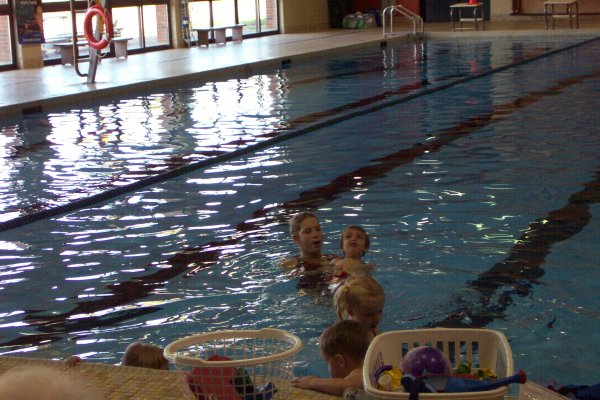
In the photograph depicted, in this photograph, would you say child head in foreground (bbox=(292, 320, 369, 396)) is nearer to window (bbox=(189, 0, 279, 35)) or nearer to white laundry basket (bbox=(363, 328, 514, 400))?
white laundry basket (bbox=(363, 328, 514, 400))

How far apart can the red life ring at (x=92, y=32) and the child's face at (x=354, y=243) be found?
8878 mm

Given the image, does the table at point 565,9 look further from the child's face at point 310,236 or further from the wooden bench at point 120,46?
the child's face at point 310,236

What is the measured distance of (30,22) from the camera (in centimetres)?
1528

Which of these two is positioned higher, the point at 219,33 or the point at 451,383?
the point at 219,33

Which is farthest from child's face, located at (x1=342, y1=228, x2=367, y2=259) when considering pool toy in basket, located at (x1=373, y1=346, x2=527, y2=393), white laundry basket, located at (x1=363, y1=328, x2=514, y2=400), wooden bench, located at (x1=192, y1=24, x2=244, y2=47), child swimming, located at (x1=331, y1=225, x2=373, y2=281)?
wooden bench, located at (x1=192, y1=24, x2=244, y2=47)

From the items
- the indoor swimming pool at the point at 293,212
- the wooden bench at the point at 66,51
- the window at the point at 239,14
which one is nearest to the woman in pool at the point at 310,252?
the indoor swimming pool at the point at 293,212

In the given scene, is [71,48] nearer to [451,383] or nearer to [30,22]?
[30,22]

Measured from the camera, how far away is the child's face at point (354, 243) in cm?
457

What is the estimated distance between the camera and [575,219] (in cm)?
550

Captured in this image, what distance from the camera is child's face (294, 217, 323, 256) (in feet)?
15.0

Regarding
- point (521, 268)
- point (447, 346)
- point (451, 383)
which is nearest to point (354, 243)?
point (521, 268)

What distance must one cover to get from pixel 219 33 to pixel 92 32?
6.73 metres

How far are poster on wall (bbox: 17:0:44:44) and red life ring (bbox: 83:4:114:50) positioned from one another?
2.23 m

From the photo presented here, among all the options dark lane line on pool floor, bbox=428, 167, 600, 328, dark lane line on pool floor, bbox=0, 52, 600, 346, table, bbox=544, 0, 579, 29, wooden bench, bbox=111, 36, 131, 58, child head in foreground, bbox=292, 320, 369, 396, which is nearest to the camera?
child head in foreground, bbox=292, 320, 369, 396
